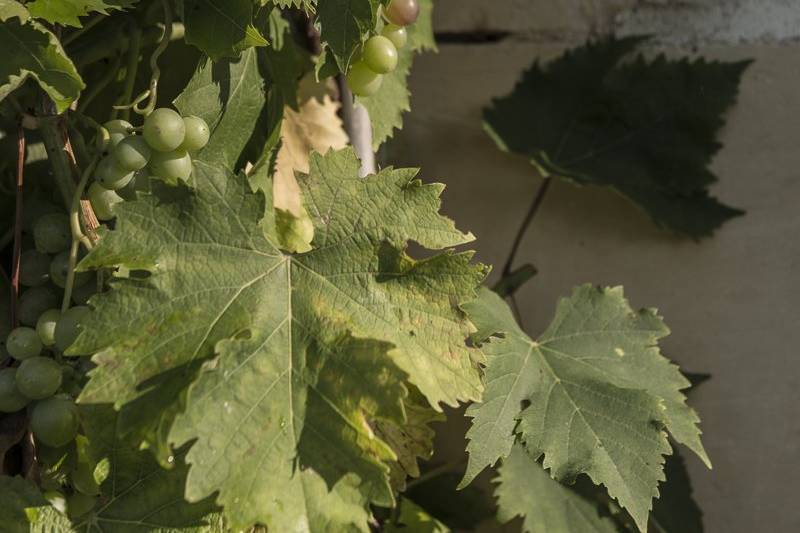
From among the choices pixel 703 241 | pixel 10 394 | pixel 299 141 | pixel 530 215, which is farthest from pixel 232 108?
pixel 703 241

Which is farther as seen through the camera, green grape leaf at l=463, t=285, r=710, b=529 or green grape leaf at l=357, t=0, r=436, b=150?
green grape leaf at l=357, t=0, r=436, b=150

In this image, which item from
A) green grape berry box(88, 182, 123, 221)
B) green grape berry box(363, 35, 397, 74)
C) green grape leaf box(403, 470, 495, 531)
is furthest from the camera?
green grape leaf box(403, 470, 495, 531)

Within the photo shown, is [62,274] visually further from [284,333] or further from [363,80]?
[363,80]

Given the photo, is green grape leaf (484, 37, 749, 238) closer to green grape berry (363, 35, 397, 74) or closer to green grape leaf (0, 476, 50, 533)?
green grape berry (363, 35, 397, 74)

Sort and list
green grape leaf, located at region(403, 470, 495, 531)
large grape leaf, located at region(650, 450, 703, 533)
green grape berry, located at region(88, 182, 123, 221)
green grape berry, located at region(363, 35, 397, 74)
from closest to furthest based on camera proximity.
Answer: green grape berry, located at region(88, 182, 123, 221) < green grape berry, located at region(363, 35, 397, 74) < large grape leaf, located at region(650, 450, 703, 533) < green grape leaf, located at region(403, 470, 495, 531)

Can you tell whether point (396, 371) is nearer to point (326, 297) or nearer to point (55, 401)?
point (326, 297)

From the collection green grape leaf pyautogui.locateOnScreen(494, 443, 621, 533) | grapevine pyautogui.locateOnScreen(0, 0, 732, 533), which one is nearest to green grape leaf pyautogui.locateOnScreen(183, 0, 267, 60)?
grapevine pyautogui.locateOnScreen(0, 0, 732, 533)
